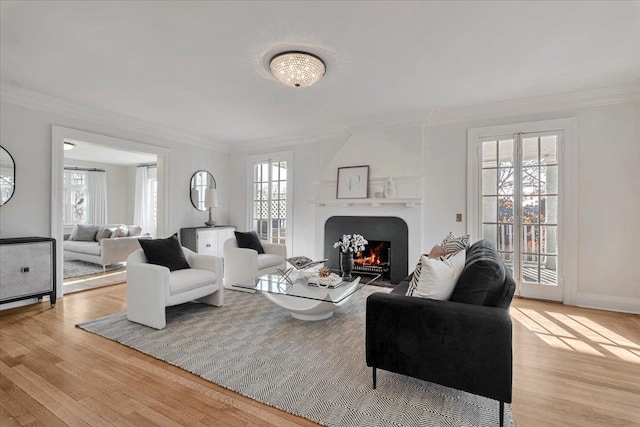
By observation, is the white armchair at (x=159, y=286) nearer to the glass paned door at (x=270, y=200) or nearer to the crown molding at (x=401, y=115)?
the crown molding at (x=401, y=115)

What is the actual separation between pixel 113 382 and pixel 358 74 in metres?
3.29

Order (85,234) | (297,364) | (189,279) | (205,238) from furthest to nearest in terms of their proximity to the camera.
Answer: (85,234), (205,238), (189,279), (297,364)

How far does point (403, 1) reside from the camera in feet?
6.81

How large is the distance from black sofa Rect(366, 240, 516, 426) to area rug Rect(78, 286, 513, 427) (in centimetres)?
18

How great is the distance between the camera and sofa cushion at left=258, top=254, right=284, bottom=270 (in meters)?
4.47

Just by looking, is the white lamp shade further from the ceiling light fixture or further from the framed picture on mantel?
the ceiling light fixture

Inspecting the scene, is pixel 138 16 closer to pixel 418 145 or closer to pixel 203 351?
pixel 203 351

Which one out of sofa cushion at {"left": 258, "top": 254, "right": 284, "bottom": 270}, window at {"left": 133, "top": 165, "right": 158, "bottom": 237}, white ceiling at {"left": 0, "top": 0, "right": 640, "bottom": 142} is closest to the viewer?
white ceiling at {"left": 0, "top": 0, "right": 640, "bottom": 142}

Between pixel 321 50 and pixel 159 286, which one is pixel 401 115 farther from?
pixel 159 286

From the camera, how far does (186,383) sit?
208 cm

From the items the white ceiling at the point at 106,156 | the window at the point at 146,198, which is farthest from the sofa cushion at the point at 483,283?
the window at the point at 146,198

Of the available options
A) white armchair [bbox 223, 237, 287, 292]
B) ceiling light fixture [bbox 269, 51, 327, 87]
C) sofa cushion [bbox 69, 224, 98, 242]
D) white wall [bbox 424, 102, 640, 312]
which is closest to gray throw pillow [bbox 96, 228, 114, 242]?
sofa cushion [bbox 69, 224, 98, 242]

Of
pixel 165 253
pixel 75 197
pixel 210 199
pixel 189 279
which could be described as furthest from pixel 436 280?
pixel 75 197

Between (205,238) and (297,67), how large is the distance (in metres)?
3.76
